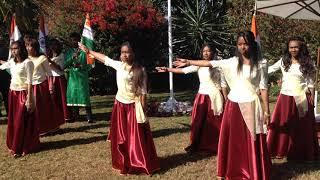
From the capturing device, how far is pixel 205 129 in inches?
318

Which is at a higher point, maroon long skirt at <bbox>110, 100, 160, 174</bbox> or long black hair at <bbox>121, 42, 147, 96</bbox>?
long black hair at <bbox>121, 42, 147, 96</bbox>

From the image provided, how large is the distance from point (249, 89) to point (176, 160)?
1963 millimetres

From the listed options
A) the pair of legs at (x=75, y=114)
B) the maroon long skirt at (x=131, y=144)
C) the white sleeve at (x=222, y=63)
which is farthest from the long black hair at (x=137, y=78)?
the pair of legs at (x=75, y=114)

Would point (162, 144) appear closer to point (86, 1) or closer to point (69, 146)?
point (69, 146)

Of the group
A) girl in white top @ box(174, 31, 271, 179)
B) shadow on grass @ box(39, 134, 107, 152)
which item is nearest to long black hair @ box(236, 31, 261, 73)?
girl in white top @ box(174, 31, 271, 179)

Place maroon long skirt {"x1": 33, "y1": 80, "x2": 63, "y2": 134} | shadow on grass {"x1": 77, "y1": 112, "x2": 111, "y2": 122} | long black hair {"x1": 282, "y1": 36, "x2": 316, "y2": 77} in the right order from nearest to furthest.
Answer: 1. long black hair {"x1": 282, "y1": 36, "x2": 316, "y2": 77}
2. maroon long skirt {"x1": 33, "y1": 80, "x2": 63, "y2": 134}
3. shadow on grass {"x1": 77, "y1": 112, "x2": 111, "y2": 122}

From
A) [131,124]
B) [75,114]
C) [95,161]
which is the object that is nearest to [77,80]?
[75,114]

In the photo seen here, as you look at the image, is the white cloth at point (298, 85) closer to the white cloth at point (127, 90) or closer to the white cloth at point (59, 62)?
the white cloth at point (127, 90)

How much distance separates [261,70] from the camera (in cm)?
616

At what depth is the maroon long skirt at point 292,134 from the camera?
7508 mm

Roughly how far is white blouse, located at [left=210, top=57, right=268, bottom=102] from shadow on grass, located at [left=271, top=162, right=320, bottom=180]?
1.22 meters

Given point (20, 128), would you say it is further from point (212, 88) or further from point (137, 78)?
point (212, 88)

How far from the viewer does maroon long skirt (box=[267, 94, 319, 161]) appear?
751cm

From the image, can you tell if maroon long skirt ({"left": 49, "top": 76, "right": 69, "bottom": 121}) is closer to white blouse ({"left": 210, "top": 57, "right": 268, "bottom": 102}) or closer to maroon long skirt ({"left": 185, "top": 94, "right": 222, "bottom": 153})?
maroon long skirt ({"left": 185, "top": 94, "right": 222, "bottom": 153})
